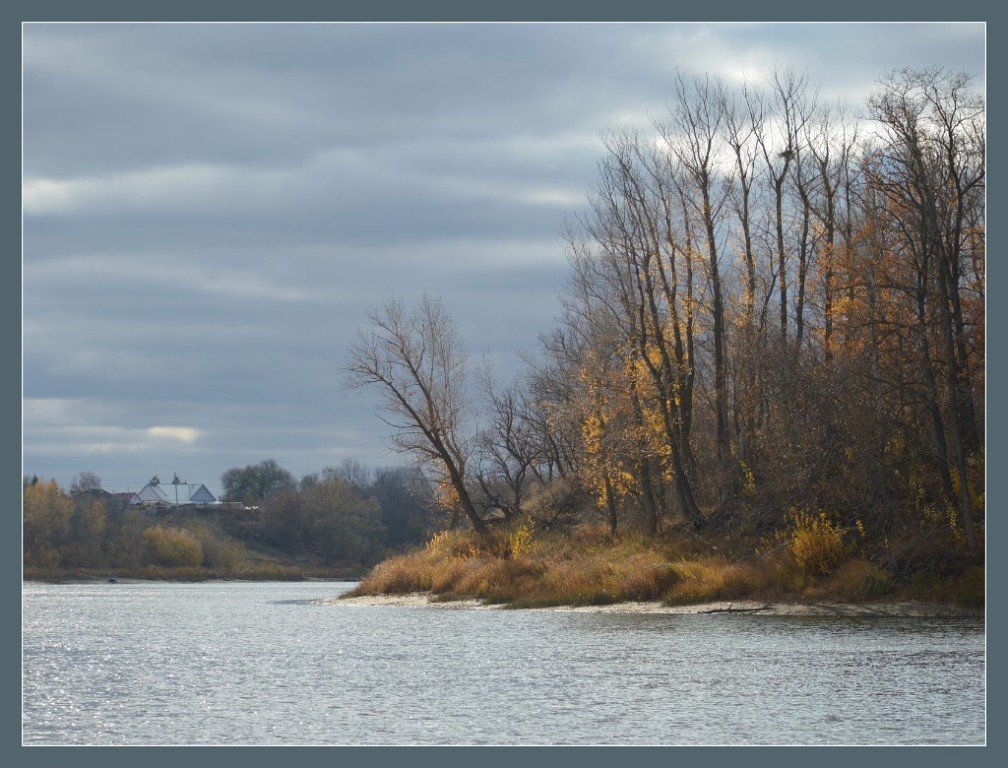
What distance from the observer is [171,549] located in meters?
115

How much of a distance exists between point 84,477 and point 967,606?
132 metres

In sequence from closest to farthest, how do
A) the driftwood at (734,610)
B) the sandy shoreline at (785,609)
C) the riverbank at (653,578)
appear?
1. the sandy shoreline at (785,609)
2. the riverbank at (653,578)
3. the driftwood at (734,610)

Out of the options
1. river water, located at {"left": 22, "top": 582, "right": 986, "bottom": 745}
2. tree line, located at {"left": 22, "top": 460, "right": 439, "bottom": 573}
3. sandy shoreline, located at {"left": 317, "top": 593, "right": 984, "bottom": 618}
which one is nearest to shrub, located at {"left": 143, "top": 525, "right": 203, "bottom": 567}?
tree line, located at {"left": 22, "top": 460, "right": 439, "bottom": 573}

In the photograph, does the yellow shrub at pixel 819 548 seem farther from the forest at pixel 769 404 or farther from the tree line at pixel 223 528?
the tree line at pixel 223 528

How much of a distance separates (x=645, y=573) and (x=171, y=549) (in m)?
84.9

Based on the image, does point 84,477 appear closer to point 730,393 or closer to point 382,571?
point 382,571

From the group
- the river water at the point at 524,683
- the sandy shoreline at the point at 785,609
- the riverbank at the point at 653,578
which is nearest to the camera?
the river water at the point at 524,683

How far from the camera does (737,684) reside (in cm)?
1961

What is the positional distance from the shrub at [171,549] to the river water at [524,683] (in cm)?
8330

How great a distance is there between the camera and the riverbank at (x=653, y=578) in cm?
3192

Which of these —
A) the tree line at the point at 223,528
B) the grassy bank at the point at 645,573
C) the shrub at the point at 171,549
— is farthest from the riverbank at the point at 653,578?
the shrub at the point at 171,549

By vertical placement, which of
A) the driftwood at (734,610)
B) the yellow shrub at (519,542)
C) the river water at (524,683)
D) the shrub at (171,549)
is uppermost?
the yellow shrub at (519,542)

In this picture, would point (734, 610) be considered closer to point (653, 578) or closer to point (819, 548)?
point (819, 548)

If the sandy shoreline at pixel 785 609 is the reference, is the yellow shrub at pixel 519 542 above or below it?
above
